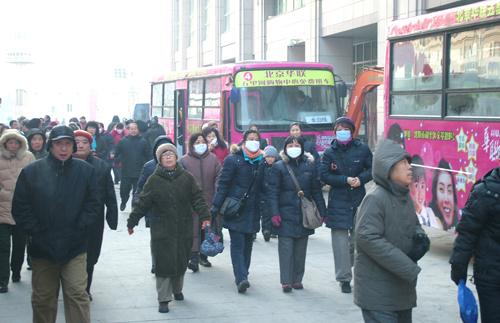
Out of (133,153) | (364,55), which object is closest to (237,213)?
(133,153)

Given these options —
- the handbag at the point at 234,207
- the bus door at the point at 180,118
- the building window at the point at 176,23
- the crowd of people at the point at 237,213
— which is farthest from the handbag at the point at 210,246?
the building window at the point at 176,23

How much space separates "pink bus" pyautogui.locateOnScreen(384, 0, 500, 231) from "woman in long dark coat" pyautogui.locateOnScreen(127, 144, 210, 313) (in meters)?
3.55

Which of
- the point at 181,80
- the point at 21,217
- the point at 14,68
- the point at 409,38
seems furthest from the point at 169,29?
the point at 21,217

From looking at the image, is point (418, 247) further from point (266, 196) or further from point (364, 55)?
point (364, 55)

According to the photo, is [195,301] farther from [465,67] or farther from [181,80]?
[181,80]

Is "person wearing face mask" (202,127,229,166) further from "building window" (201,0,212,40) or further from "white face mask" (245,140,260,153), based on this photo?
"building window" (201,0,212,40)

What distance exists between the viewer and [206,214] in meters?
8.18

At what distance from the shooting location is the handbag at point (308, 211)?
884 centimetres

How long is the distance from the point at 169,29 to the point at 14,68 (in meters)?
16.3

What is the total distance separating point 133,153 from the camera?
1540cm

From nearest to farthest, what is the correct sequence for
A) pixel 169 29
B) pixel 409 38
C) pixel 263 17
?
pixel 409 38, pixel 263 17, pixel 169 29

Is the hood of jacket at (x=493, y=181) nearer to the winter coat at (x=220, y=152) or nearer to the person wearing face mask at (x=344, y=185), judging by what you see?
the person wearing face mask at (x=344, y=185)

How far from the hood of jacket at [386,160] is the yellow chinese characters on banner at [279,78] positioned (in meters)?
12.6

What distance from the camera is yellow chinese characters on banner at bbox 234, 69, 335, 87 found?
17812mm
